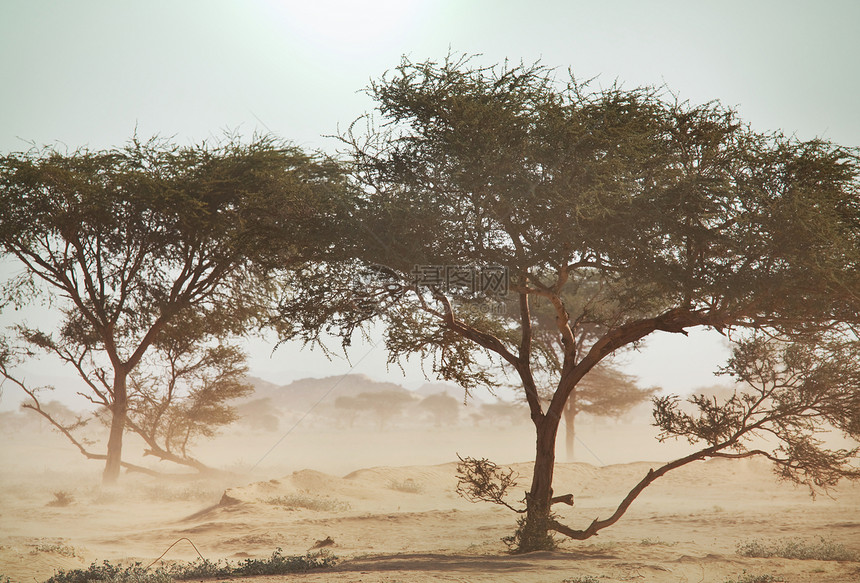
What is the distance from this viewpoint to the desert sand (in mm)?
11188

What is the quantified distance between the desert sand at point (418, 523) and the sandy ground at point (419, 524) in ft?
0.18

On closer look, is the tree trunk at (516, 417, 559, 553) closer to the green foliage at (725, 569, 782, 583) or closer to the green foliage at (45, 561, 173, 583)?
the green foliage at (725, 569, 782, 583)

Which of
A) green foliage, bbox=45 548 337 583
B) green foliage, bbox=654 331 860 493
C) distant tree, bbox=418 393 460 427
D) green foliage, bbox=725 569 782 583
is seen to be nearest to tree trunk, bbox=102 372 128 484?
green foliage, bbox=45 548 337 583

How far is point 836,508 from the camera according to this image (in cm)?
2081

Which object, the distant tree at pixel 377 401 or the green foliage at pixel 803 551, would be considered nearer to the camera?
the green foliage at pixel 803 551

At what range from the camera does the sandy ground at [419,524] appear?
1119 cm

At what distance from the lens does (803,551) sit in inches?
515

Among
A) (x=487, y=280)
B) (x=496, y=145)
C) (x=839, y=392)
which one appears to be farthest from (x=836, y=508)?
(x=496, y=145)

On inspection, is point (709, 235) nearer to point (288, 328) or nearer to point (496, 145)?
point (496, 145)

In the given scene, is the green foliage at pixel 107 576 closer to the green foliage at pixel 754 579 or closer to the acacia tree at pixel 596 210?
the acacia tree at pixel 596 210

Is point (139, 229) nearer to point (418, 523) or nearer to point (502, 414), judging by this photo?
point (418, 523)

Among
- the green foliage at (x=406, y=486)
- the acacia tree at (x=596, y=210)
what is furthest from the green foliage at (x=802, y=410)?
the green foliage at (x=406, y=486)

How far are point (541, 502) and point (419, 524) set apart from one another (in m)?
6.55

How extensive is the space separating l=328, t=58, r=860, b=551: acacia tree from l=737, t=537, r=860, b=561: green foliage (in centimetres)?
176
